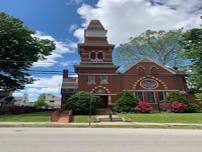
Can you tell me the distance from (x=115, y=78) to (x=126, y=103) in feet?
18.7

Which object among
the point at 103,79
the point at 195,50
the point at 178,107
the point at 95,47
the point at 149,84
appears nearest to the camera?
the point at 195,50

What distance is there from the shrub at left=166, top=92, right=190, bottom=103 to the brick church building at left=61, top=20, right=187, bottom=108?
1.80m

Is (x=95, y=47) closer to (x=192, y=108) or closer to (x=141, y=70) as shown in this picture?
(x=141, y=70)

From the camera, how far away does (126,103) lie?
43.0m

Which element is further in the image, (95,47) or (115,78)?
(95,47)

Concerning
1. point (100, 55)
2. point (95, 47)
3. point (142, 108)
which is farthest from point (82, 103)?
point (95, 47)

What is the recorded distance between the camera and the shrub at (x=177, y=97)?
1756 inches

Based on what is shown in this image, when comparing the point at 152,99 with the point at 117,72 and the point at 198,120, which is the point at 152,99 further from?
the point at 198,120

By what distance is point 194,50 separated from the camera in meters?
35.1

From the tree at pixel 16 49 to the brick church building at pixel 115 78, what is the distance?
4.74m

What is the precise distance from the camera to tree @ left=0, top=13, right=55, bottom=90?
43.7m

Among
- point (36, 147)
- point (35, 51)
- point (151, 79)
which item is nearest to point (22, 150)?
point (36, 147)

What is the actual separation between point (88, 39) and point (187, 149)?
39959mm

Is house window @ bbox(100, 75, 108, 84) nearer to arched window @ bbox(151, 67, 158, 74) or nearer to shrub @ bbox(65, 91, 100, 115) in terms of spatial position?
arched window @ bbox(151, 67, 158, 74)
